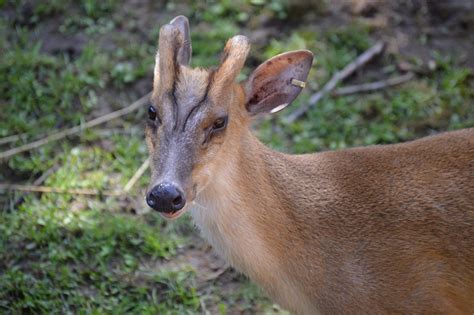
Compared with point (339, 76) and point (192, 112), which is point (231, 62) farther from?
point (339, 76)

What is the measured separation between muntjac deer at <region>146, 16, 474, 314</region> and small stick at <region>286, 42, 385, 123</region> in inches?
87.4

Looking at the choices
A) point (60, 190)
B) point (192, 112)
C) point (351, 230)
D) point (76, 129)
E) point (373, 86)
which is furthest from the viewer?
point (373, 86)

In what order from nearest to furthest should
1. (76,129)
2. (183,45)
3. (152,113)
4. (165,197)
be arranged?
1. (165,197)
2. (152,113)
3. (183,45)
4. (76,129)

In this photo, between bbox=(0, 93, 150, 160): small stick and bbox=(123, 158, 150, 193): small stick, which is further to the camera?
bbox=(0, 93, 150, 160): small stick

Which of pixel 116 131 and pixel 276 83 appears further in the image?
pixel 116 131

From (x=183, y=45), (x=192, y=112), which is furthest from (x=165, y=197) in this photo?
(x=183, y=45)

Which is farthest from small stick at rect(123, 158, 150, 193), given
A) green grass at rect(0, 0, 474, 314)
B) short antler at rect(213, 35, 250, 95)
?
short antler at rect(213, 35, 250, 95)

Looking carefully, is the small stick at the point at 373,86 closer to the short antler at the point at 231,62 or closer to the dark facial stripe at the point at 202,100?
the short antler at the point at 231,62

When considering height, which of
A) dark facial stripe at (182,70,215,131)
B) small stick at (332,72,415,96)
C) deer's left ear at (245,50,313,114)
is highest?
dark facial stripe at (182,70,215,131)

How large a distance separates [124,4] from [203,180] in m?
3.95

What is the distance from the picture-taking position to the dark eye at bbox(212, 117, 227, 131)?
4.33 meters

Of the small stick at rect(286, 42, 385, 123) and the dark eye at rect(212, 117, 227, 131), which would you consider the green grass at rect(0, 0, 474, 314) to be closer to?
the small stick at rect(286, 42, 385, 123)

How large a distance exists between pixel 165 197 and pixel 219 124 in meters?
0.54

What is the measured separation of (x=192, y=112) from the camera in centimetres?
430
